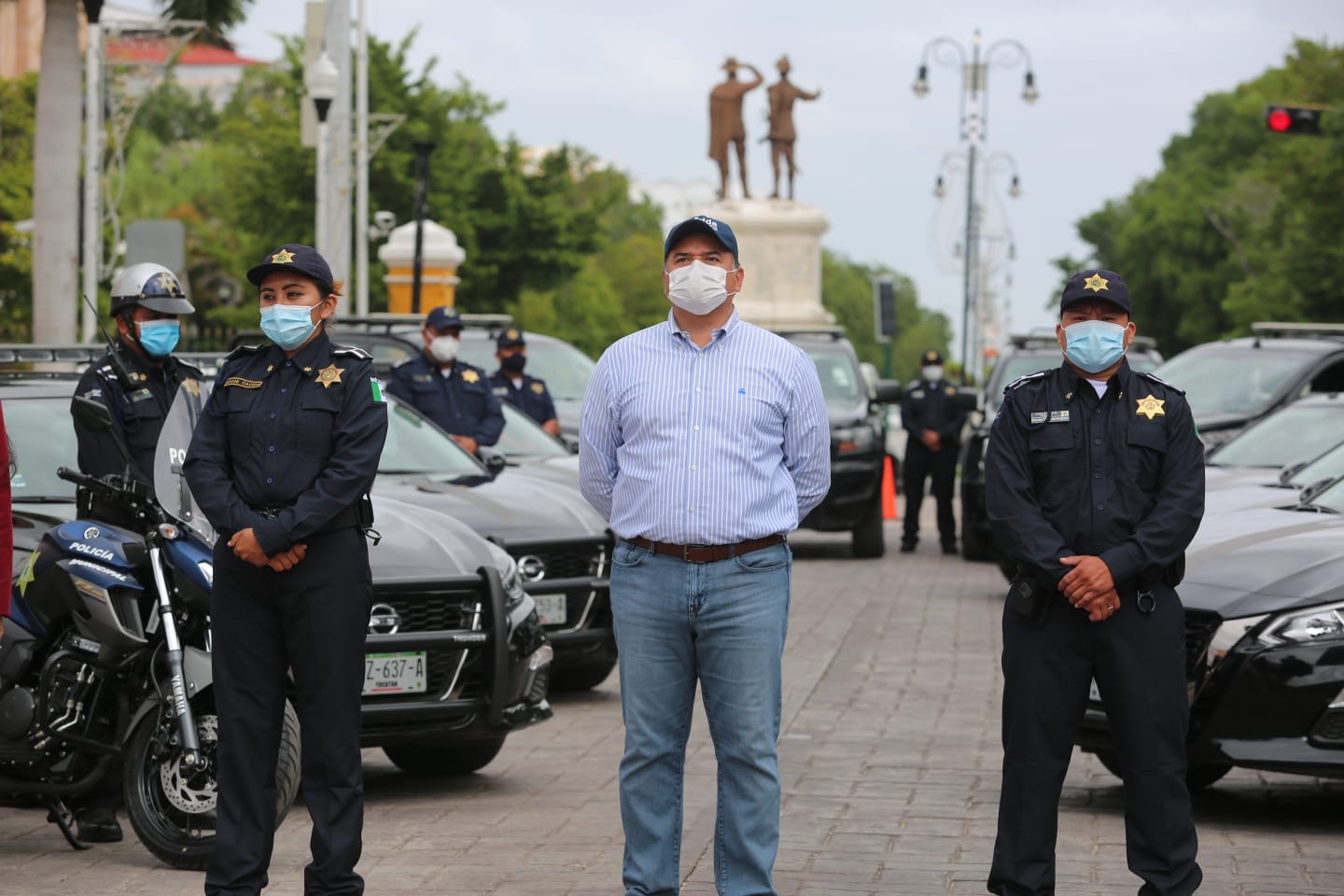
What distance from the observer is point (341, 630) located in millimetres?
6023

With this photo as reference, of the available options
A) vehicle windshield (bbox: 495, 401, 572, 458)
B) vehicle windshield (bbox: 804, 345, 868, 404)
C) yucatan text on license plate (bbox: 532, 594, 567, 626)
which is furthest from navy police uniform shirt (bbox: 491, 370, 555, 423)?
vehicle windshield (bbox: 804, 345, 868, 404)

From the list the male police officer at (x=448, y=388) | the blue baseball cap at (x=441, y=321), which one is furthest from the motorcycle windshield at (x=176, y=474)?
the blue baseball cap at (x=441, y=321)

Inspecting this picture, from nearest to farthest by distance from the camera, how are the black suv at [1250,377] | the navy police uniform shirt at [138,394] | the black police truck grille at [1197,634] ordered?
the black police truck grille at [1197,634]
the navy police uniform shirt at [138,394]
the black suv at [1250,377]

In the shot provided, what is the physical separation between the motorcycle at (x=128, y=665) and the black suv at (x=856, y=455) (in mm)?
12172

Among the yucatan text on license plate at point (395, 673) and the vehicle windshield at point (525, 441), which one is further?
the vehicle windshield at point (525, 441)

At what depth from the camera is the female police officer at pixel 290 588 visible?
5.99 meters

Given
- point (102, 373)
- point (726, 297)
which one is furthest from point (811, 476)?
point (102, 373)

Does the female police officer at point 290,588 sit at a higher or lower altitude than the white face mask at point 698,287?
lower

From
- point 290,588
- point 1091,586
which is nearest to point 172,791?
point 290,588

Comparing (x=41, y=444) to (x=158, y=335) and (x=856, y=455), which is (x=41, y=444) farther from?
(x=856, y=455)

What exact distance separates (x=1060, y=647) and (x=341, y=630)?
1996 millimetres

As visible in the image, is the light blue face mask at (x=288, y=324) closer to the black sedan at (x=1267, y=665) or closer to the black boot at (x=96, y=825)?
the black boot at (x=96, y=825)

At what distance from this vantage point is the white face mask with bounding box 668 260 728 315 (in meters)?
5.80

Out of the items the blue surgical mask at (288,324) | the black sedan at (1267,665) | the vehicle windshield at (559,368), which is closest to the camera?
the blue surgical mask at (288,324)
